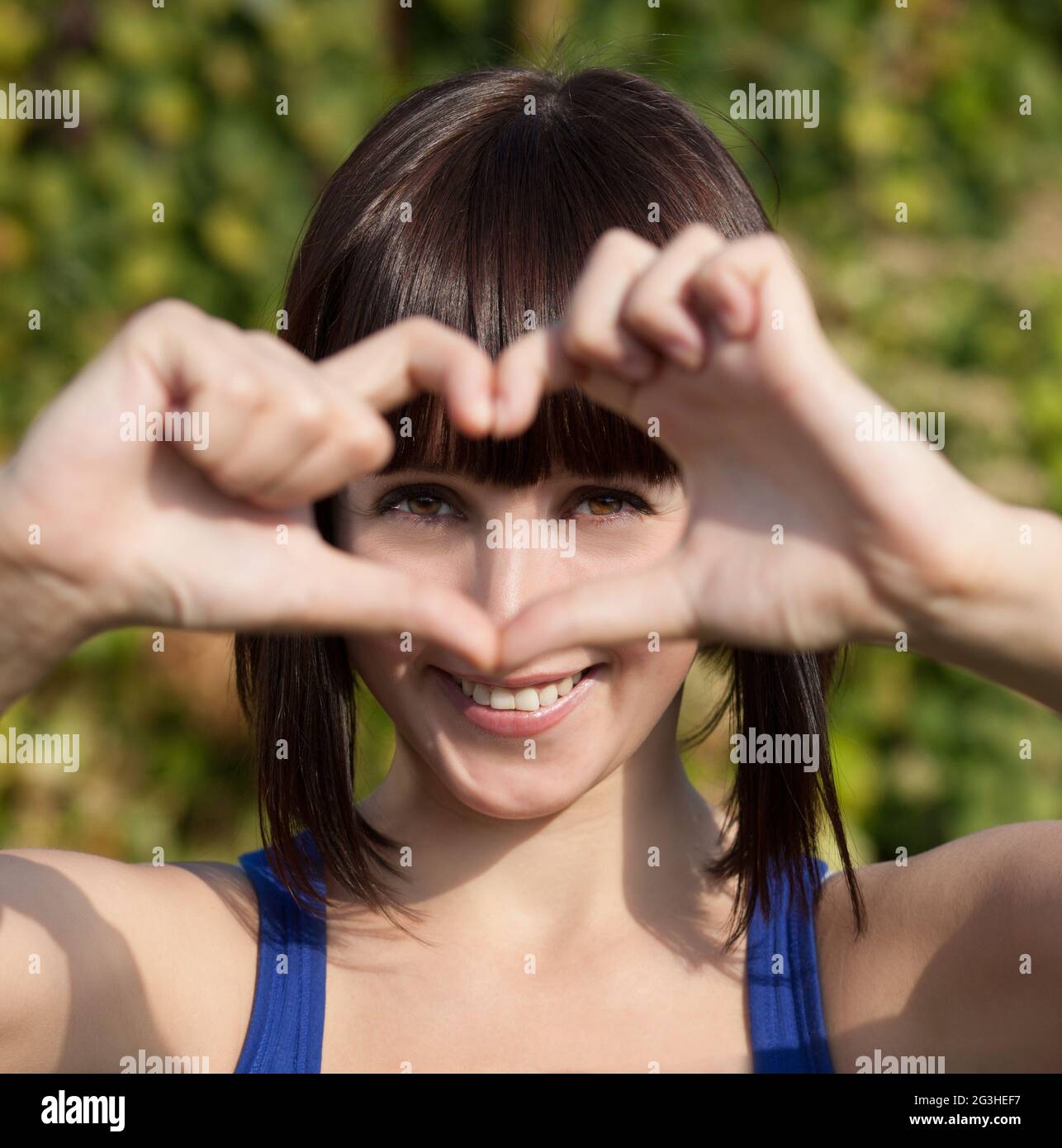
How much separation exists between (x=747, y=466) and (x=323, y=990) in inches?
35.5

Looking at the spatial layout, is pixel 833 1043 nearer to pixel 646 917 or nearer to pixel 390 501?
pixel 646 917

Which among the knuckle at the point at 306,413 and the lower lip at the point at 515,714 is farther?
the lower lip at the point at 515,714

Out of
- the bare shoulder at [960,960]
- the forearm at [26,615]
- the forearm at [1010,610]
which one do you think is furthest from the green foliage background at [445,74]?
the forearm at [26,615]

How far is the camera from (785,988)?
61.8 inches

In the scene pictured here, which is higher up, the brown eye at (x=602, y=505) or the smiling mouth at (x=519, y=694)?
the brown eye at (x=602, y=505)

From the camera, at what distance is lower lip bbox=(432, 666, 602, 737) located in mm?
1458

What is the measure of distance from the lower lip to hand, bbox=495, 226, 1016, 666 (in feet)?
1.48

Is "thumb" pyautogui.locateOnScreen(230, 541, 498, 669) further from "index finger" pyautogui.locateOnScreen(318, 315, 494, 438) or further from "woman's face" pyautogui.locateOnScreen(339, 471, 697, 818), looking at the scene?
"woman's face" pyautogui.locateOnScreen(339, 471, 697, 818)

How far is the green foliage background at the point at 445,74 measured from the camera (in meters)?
3.15

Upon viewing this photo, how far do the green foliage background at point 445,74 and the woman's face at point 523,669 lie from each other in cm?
154

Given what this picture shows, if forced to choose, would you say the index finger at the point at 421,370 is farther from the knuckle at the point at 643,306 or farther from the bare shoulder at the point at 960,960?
the bare shoulder at the point at 960,960

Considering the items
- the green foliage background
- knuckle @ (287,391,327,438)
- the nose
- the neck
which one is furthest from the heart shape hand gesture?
the green foliage background

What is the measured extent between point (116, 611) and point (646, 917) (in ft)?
2.90

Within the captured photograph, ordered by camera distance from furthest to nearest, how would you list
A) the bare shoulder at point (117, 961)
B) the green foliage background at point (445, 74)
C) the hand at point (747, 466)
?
the green foliage background at point (445, 74)
the bare shoulder at point (117, 961)
the hand at point (747, 466)
